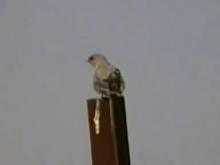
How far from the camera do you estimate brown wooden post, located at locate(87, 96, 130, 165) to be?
76 cm

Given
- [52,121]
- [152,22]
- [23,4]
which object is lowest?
[52,121]

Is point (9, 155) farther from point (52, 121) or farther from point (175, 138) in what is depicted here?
point (175, 138)

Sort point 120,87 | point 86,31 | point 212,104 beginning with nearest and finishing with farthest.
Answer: point 120,87 < point 212,104 < point 86,31

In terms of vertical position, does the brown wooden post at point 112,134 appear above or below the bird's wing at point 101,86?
below

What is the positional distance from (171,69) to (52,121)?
0.41 m

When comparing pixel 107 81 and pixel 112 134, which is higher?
pixel 107 81

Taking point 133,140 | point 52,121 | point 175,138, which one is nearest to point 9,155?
point 52,121

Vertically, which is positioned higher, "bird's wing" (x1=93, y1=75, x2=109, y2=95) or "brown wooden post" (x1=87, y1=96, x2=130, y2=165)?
"bird's wing" (x1=93, y1=75, x2=109, y2=95)

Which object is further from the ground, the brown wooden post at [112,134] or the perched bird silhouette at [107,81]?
the perched bird silhouette at [107,81]

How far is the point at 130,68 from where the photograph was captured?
1.26 m

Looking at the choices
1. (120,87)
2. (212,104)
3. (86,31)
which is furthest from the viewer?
(86,31)

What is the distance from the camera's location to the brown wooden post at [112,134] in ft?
2.50

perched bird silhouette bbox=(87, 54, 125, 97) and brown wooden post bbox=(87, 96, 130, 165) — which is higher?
perched bird silhouette bbox=(87, 54, 125, 97)

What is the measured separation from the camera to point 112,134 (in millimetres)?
766
